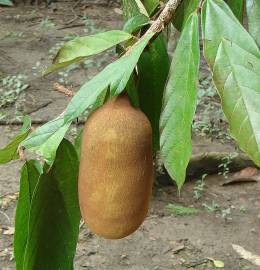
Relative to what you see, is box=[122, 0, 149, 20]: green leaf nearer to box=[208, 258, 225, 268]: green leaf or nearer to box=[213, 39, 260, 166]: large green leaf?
box=[213, 39, 260, 166]: large green leaf

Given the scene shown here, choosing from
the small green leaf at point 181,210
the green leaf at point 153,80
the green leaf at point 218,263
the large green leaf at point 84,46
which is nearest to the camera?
the large green leaf at point 84,46

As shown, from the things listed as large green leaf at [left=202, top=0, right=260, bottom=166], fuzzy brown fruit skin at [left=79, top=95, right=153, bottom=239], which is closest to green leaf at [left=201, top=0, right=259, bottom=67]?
large green leaf at [left=202, top=0, right=260, bottom=166]

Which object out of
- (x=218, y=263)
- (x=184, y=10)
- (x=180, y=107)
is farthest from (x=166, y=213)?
(x=180, y=107)

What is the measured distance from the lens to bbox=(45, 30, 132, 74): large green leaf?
2.46 feet

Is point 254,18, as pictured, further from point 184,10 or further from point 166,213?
point 166,213

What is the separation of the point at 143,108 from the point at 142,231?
6.69ft

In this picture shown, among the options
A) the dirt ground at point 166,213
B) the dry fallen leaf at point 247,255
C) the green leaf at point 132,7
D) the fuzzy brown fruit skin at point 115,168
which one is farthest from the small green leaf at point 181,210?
the fuzzy brown fruit skin at point 115,168

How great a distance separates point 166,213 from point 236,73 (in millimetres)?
2349

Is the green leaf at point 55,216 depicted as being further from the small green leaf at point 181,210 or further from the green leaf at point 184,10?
the small green leaf at point 181,210

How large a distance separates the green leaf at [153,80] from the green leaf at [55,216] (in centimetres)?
11

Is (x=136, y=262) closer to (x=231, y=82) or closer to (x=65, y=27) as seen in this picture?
(x=231, y=82)

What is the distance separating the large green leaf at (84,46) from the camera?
75cm

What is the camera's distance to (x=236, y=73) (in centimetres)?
66

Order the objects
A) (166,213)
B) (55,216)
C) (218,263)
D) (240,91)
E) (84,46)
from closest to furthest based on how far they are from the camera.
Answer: (240,91) → (84,46) → (55,216) → (218,263) → (166,213)
